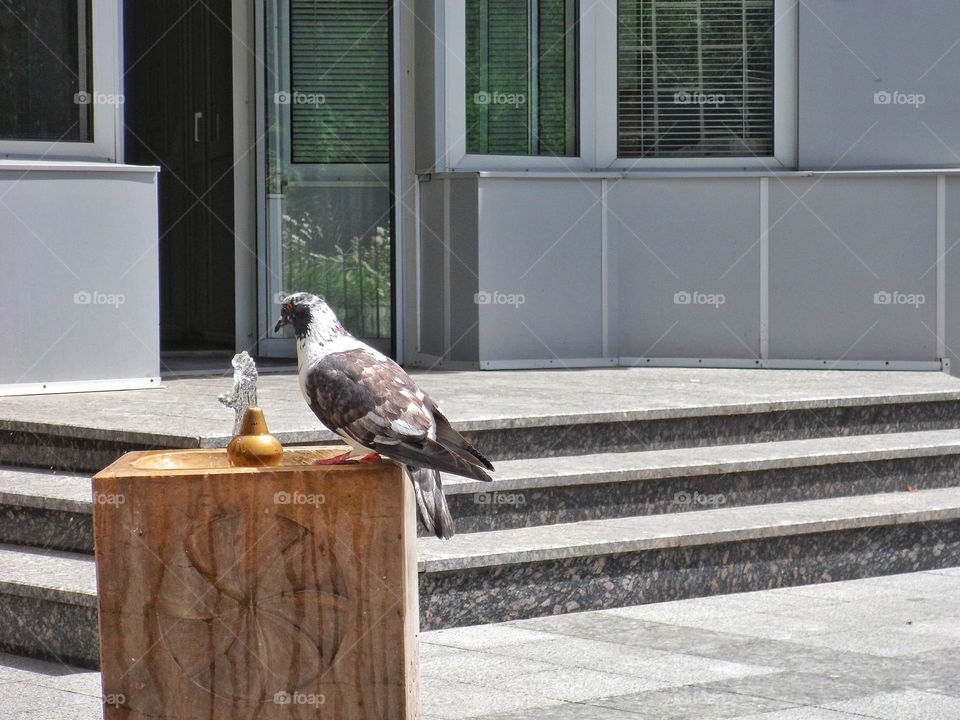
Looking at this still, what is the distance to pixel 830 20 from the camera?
862cm

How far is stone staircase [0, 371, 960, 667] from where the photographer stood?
5016 millimetres

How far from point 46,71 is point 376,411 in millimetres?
4756

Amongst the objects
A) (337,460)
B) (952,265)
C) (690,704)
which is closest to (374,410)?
(337,460)

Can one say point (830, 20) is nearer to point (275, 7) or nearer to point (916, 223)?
point (916, 223)

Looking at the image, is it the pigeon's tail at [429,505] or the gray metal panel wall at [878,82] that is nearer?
the pigeon's tail at [429,505]

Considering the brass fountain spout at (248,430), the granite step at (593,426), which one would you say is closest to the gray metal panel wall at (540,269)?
the granite step at (593,426)

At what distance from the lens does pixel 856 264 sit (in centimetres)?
857

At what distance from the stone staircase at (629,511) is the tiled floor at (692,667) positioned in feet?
0.44

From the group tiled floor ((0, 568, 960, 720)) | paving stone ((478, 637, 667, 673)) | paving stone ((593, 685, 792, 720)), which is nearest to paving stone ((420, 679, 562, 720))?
tiled floor ((0, 568, 960, 720))

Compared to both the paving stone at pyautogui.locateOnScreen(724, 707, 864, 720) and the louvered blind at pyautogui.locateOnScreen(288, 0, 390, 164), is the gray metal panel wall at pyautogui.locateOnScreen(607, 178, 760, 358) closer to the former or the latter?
the louvered blind at pyautogui.locateOnScreen(288, 0, 390, 164)

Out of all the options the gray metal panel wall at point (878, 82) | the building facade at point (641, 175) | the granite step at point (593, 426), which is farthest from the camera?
the gray metal panel wall at point (878, 82)

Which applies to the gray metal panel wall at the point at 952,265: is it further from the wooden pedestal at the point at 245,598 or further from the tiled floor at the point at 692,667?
the wooden pedestal at the point at 245,598

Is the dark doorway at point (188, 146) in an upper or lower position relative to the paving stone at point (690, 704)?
upper

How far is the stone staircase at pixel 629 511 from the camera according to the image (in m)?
5.02
